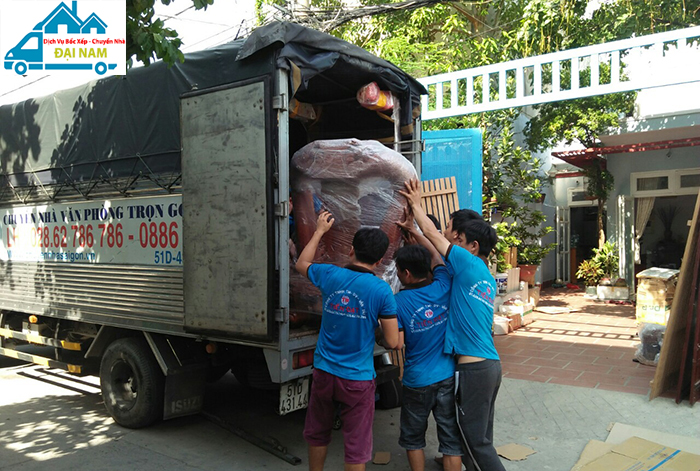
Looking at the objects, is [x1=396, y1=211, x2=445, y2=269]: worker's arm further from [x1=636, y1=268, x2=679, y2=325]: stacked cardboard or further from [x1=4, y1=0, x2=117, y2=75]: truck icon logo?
[x1=636, y1=268, x2=679, y2=325]: stacked cardboard

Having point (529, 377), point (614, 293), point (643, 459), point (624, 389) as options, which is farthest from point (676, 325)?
point (614, 293)

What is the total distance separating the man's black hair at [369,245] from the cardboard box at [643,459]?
2130 mm

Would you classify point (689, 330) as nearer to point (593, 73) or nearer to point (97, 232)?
point (593, 73)

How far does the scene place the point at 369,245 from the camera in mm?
3203

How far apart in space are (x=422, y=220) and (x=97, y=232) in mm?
3049

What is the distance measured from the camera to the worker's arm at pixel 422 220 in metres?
3.43

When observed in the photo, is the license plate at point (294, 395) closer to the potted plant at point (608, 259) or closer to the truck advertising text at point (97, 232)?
the truck advertising text at point (97, 232)

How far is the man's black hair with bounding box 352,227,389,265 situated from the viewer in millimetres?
3207

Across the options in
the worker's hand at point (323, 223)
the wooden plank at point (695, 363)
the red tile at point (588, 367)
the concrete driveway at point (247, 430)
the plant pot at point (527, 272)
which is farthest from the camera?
the plant pot at point (527, 272)

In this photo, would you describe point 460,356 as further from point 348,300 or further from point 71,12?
point 71,12

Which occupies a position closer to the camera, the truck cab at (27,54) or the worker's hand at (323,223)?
the worker's hand at (323,223)

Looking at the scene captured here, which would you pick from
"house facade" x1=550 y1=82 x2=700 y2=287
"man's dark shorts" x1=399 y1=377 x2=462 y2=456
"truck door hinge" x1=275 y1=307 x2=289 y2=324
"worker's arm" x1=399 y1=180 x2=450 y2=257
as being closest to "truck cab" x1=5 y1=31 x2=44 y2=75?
"truck door hinge" x1=275 y1=307 x2=289 y2=324

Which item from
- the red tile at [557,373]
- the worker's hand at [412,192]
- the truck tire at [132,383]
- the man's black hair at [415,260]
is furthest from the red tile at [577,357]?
the truck tire at [132,383]

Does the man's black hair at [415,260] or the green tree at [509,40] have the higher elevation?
the green tree at [509,40]
